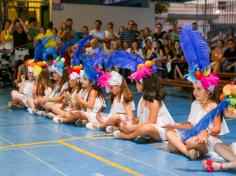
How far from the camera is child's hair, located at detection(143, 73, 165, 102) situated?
5.16 meters

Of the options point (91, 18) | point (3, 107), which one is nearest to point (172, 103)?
point (3, 107)

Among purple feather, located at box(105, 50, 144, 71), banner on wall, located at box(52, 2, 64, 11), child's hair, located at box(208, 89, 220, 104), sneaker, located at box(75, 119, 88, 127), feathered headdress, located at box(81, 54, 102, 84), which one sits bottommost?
sneaker, located at box(75, 119, 88, 127)

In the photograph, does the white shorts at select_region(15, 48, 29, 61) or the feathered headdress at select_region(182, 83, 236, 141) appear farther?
the white shorts at select_region(15, 48, 29, 61)

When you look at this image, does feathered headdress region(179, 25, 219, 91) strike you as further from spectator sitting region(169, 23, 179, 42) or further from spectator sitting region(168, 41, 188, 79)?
spectator sitting region(169, 23, 179, 42)

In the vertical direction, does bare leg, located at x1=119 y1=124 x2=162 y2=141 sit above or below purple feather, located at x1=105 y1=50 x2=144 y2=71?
below

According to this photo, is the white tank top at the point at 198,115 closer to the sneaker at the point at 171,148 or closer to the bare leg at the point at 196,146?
the bare leg at the point at 196,146

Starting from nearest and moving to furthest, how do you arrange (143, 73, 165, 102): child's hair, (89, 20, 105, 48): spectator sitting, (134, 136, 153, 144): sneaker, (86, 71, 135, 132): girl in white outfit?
(143, 73, 165, 102): child's hair
(134, 136, 153, 144): sneaker
(86, 71, 135, 132): girl in white outfit
(89, 20, 105, 48): spectator sitting

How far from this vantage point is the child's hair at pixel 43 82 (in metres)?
7.92

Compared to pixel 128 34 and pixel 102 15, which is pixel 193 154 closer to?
pixel 128 34

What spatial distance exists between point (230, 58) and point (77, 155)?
715 centimetres

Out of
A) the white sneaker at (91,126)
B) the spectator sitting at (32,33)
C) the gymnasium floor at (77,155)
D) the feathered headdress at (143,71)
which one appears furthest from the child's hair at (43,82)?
the spectator sitting at (32,33)

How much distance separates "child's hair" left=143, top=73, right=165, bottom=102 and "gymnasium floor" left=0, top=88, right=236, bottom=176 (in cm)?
61

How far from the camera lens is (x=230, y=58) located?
10836 millimetres

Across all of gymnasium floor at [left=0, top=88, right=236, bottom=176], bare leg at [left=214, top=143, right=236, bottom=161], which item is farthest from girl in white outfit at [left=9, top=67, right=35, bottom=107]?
bare leg at [left=214, top=143, right=236, bottom=161]
